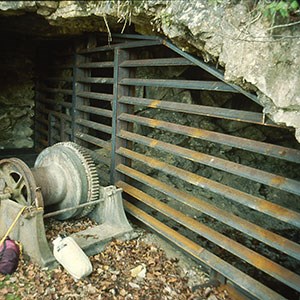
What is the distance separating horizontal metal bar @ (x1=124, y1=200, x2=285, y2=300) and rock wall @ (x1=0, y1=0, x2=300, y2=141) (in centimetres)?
183

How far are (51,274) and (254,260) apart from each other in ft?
7.65

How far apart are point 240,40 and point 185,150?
5.53 ft

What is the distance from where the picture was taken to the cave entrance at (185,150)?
3256 millimetres

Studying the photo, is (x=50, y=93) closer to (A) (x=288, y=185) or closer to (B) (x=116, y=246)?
(B) (x=116, y=246)

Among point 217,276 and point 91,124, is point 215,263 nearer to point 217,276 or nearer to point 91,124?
point 217,276

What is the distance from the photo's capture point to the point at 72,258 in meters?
3.63

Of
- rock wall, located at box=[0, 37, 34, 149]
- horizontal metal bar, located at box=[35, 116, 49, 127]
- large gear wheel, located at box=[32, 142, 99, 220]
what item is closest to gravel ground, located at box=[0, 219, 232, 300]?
large gear wheel, located at box=[32, 142, 99, 220]

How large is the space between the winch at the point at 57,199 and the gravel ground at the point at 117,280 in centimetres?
20

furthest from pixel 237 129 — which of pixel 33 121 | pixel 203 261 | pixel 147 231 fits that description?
pixel 33 121

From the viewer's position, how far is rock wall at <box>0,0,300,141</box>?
2352mm

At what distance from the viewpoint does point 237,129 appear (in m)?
8.19

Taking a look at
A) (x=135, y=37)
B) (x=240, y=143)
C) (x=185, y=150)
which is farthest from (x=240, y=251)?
(x=135, y=37)

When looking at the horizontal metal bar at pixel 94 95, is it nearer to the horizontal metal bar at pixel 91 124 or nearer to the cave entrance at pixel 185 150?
the cave entrance at pixel 185 150

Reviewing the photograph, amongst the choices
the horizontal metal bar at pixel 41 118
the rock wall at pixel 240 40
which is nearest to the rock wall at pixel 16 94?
the horizontal metal bar at pixel 41 118
